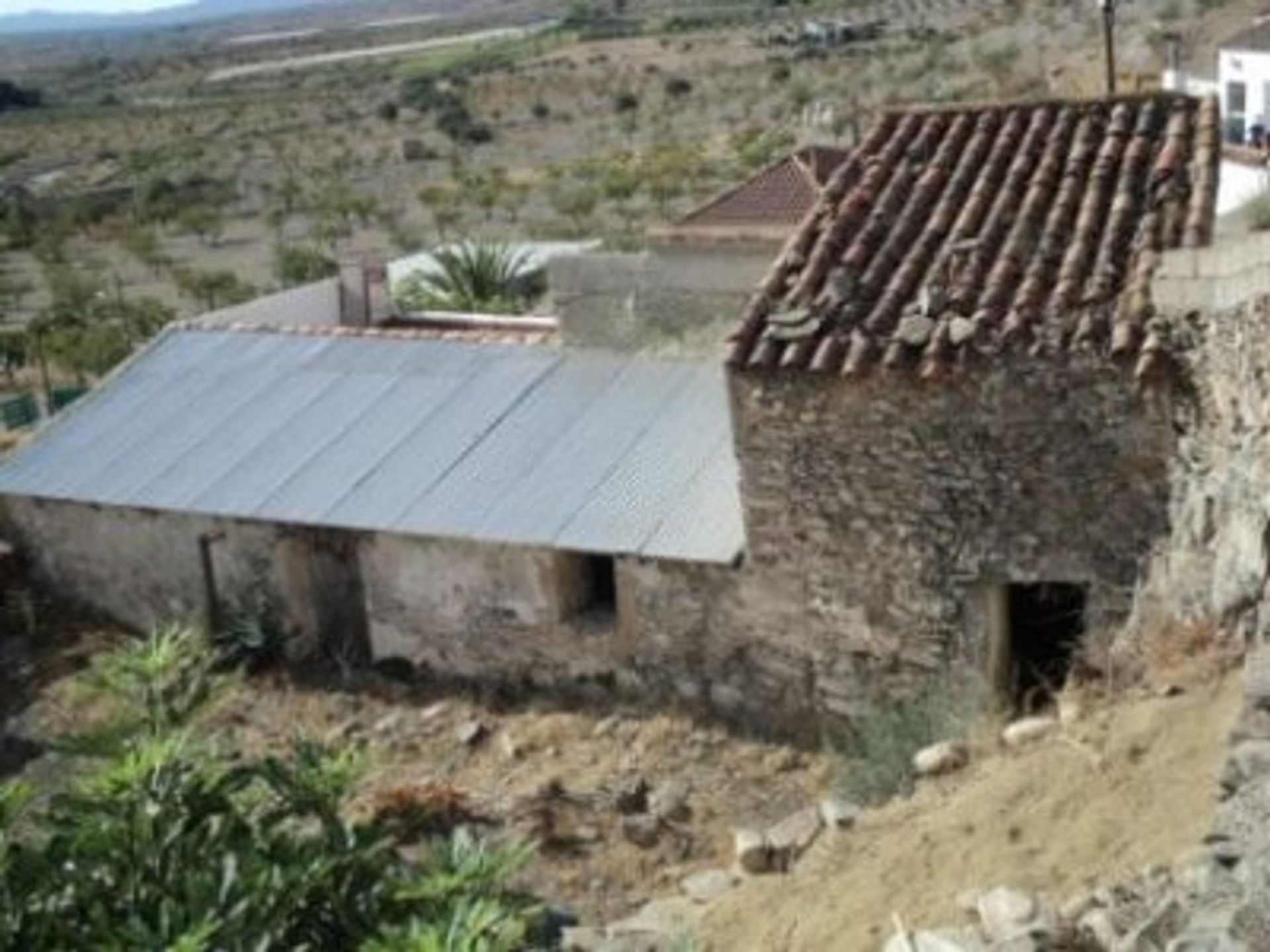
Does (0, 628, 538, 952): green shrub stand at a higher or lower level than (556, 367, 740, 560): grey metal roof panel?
higher

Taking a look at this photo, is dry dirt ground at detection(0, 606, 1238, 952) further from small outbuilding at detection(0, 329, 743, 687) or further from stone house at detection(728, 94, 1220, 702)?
stone house at detection(728, 94, 1220, 702)

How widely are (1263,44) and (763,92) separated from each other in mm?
37988

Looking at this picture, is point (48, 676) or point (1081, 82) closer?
point (48, 676)

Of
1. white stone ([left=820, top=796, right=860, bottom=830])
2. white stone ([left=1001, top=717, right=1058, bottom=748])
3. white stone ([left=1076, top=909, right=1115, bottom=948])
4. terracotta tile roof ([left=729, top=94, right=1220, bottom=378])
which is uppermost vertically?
terracotta tile roof ([left=729, top=94, right=1220, bottom=378])

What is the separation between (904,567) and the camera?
11469mm

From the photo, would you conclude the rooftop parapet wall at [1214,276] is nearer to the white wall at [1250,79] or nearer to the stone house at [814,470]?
the stone house at [814,470]

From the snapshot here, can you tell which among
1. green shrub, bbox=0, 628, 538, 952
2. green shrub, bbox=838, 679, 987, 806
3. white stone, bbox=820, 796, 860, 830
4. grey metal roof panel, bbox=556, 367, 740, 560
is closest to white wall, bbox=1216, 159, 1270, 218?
grey metal roof panel, bbox=556, 367, 740, 560

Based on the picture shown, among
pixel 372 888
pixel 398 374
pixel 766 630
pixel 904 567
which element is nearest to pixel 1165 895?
pixel 372 888

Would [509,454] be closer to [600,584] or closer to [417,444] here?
[417,444]

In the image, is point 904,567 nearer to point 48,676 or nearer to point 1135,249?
point 1135,249

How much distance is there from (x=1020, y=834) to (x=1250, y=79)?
29948 millimetres

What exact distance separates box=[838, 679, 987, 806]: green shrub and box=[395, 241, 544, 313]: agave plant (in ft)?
42.5

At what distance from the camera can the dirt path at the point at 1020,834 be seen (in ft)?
25.3

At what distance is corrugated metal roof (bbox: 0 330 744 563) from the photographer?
517 inches
